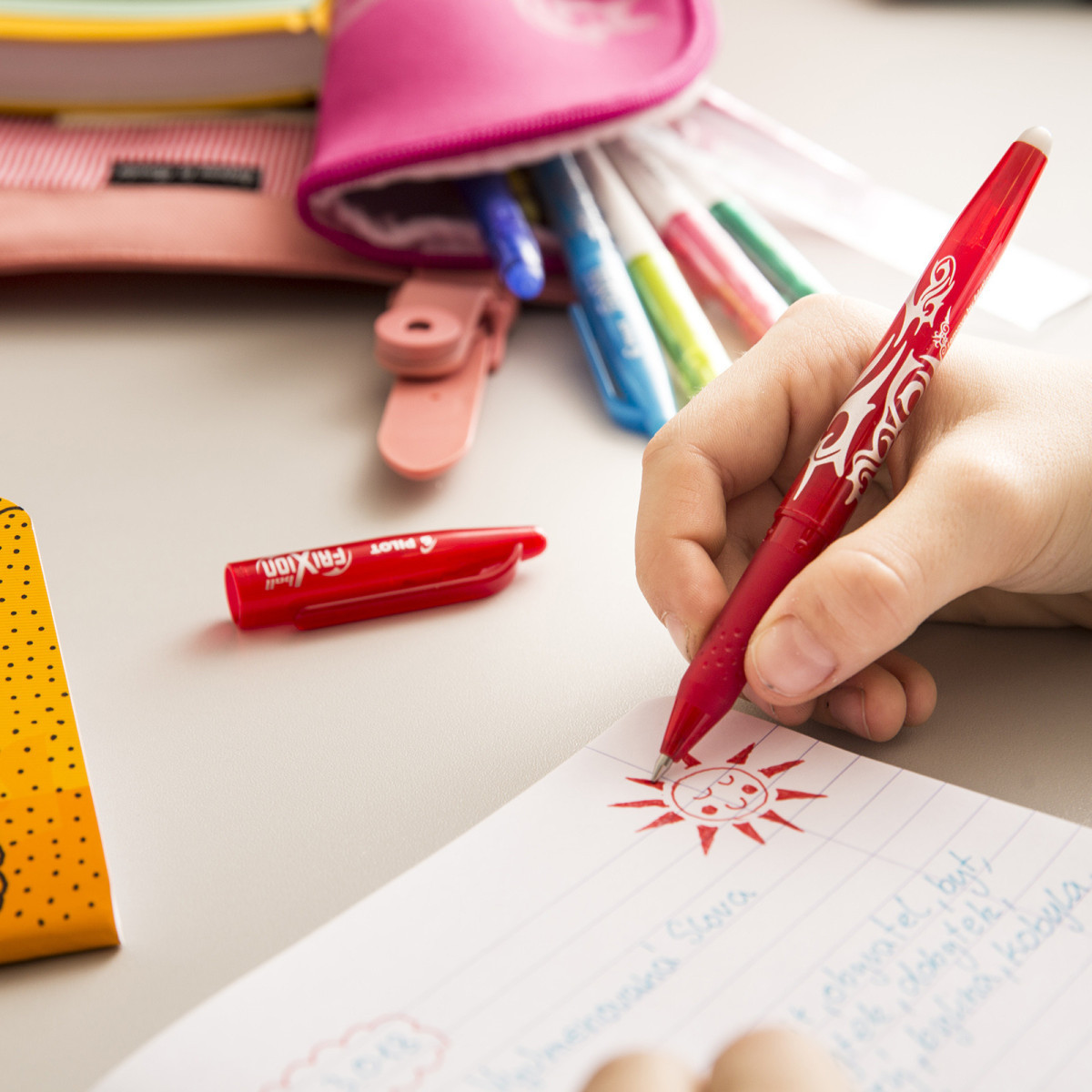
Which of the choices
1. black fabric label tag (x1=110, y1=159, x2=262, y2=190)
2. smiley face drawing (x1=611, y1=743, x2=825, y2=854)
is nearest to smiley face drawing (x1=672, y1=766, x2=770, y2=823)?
smiley face drawing (x1=611, y1=743, x2=825, y2=854)

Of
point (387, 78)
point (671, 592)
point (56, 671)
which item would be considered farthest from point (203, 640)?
point (387, 78)

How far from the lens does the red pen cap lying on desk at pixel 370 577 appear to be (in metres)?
0.50

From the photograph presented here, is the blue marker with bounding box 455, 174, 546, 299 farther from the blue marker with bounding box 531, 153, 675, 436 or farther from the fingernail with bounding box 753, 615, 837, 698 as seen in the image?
the fingernail with bounding box 753, 615, 837, 698

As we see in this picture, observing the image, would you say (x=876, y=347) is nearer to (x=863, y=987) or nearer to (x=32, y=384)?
(x=863, y=987)

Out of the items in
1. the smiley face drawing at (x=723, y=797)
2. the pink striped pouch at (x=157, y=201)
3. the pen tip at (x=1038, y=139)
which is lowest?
the smiley face drawing at (x=723, y=797)

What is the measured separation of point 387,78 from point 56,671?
1.78ft

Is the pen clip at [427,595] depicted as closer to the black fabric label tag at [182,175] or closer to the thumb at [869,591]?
the thumb at [869,591]

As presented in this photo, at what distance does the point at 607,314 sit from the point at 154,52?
1.64ft

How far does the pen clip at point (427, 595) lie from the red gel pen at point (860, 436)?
14 centimetres

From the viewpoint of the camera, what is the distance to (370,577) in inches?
20.2

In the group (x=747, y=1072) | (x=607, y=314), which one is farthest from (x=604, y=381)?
(x=747, y=1072)

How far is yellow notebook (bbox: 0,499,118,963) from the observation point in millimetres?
352

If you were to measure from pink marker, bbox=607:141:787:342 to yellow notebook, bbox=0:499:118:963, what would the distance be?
435mm

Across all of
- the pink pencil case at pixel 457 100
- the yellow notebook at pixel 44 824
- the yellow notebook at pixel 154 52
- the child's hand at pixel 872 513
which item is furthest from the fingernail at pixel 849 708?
the yellow notebook at pixel 154 52
